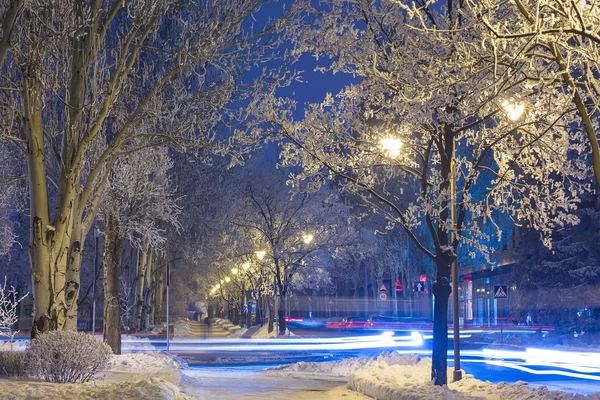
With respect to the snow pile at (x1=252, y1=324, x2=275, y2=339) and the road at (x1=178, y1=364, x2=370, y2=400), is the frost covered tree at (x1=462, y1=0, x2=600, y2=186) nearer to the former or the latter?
the road at (x1=178, y1=364, x2=370, y2=400)

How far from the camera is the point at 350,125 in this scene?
17.4 m

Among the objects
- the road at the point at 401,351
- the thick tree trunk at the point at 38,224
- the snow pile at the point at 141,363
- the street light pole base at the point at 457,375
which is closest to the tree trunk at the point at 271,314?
the road at the point at 401,351

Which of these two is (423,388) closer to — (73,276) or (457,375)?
(457,375)

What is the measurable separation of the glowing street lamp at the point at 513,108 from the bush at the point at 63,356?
24.4 ft

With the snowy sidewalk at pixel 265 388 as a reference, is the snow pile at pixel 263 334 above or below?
below

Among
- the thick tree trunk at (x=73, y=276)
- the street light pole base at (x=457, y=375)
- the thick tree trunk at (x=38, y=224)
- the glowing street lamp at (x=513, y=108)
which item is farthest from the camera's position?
the street light pole base at (x=457, y=375)

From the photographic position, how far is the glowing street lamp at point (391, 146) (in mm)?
15453

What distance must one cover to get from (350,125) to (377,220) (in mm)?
43295

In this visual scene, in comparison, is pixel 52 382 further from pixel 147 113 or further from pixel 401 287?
pixel 401 287

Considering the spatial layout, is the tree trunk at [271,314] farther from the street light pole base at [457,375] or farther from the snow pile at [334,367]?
the street light pole base at [457,375]

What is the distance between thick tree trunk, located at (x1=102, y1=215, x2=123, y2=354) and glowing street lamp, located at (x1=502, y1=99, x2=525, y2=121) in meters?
12.4

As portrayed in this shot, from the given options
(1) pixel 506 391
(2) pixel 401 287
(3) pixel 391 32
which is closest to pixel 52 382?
(1) pixel 506 391

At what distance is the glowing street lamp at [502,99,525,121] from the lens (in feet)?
35.6

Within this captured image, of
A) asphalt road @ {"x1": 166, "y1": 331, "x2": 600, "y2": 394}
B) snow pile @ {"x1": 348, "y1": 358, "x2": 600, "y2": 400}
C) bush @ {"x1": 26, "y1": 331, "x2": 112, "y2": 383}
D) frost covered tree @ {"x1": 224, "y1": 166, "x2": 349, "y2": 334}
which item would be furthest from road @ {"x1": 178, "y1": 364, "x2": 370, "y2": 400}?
frost covered tree @ {"x1": 224, "y1": 166, "x2": 349, "y2": 334}
